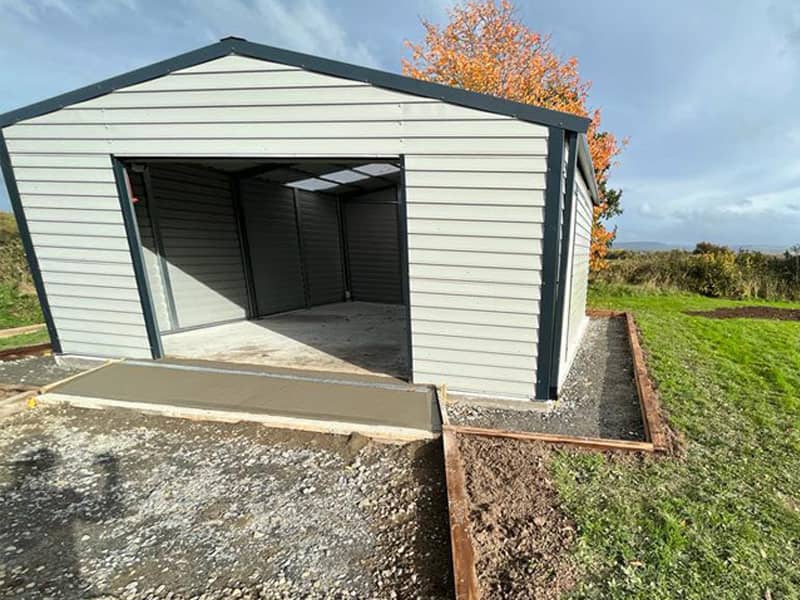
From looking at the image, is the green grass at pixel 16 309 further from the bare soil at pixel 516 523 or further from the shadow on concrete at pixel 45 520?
the bare soil at pixel 516 523

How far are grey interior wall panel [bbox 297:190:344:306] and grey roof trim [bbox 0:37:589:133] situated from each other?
4642 mm

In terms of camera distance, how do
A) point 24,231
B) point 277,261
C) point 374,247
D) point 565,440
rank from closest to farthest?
point 565,440 < point 24,231 < point 277,261 < point 374,247

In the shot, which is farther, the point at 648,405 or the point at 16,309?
the point at 16,309

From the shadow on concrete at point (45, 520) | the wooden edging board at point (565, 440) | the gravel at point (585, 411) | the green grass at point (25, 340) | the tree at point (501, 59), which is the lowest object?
the gravel at point (585, 411)

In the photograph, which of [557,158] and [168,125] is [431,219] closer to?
[557,158]

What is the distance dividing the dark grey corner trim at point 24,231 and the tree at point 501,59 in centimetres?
1008

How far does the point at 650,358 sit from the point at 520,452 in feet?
10.9

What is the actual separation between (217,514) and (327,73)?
3342mm

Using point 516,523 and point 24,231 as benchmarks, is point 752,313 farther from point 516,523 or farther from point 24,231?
point 24,231

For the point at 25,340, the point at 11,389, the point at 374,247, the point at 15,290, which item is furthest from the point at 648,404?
the point at 15,290

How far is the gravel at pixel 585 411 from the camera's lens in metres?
2.92

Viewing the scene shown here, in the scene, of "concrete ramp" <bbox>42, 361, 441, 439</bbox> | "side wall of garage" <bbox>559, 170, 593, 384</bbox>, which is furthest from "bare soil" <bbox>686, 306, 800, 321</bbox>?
"concrete ramp" <bbox>42, 361, 441, 439</bbox>

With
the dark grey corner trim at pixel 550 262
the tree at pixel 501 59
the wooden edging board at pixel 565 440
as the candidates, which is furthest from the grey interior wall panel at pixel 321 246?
the wooden edging board at pixel 565 440

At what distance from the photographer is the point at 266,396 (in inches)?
126
